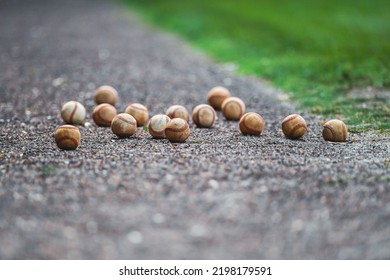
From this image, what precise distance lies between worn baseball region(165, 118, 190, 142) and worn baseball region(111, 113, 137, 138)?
0.63m

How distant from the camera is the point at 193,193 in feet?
20.3

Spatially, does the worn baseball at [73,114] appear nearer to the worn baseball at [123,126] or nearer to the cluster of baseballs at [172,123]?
the cluster of baseballs at [172,123]

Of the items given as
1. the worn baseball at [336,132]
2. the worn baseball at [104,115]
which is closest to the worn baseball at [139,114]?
the worn baseball at [104,115]

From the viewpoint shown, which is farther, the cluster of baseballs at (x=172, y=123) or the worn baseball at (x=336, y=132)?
the worn baseball at (x=336, y=132)

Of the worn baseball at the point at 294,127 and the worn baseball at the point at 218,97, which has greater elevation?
the worn baseball at the point at 218,97

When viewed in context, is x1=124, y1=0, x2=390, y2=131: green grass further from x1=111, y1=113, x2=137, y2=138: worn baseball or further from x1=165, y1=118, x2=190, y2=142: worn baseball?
x1=111, y1=113, x2=137, y2=138: worn baseball

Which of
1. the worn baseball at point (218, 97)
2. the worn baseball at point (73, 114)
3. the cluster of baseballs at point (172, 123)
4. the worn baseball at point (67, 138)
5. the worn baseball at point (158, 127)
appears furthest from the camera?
the worn baseball at point (218, 97)

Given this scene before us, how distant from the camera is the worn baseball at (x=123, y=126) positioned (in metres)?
8.69

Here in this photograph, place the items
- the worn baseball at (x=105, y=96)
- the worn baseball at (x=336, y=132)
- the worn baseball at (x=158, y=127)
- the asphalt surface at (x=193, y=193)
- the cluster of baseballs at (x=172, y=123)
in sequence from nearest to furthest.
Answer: the asphalt surface at (x=193, y=193)
the cluster of baseballs at (x=172, y=123)
the worn baseball at (x=336, y=132)
the worn baseball at (x=158, y=127)
the worn baseball at (x=105, y=96)

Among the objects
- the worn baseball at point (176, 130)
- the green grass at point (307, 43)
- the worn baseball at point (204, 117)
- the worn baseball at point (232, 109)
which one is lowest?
the worn baseball at point (176, 130)

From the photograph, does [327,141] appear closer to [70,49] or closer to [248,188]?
[248,188]

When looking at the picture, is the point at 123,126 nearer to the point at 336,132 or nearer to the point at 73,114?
the point at 73,114

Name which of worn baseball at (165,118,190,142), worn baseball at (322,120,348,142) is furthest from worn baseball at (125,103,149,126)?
worn baseball at (322,120,348,142)

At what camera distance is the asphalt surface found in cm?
521
